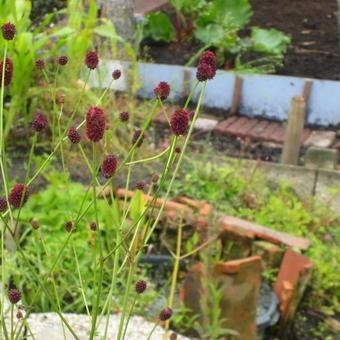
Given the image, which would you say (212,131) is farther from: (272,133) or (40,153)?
(40,153)

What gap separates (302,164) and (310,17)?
4.03 m

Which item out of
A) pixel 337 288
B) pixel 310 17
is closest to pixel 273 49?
pixel 310 17

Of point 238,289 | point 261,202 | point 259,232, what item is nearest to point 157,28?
point 261,202

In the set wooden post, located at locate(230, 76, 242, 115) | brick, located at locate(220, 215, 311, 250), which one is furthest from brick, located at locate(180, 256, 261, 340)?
wooden post, located at locate(230, 76, 242, 115)

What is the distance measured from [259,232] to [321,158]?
46.7 inches

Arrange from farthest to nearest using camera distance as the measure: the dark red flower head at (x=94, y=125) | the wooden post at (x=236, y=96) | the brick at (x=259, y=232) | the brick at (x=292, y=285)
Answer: the wooden post at (x=236, y=96) → the brick at (x=259, y=232) → the brick at (x=292, y=285) → the dark red flower head at (x=94, y=125)

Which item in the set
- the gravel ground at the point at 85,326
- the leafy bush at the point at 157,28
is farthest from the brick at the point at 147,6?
the gravel ground at the point at 85,326

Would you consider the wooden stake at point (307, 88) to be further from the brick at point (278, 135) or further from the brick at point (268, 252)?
the brick at point (268, 252)

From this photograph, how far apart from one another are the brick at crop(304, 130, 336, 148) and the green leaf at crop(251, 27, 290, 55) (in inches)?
55.9

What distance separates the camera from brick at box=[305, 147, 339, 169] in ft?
15.4

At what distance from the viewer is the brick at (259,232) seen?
3.67 metres

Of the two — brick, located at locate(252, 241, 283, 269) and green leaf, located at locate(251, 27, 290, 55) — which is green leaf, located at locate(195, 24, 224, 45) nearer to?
green leaf, located at locate(251, 27, 290, 55)

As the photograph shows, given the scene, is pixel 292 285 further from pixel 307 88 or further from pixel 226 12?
pixel 226 12

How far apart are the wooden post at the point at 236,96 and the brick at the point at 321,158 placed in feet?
4.84
